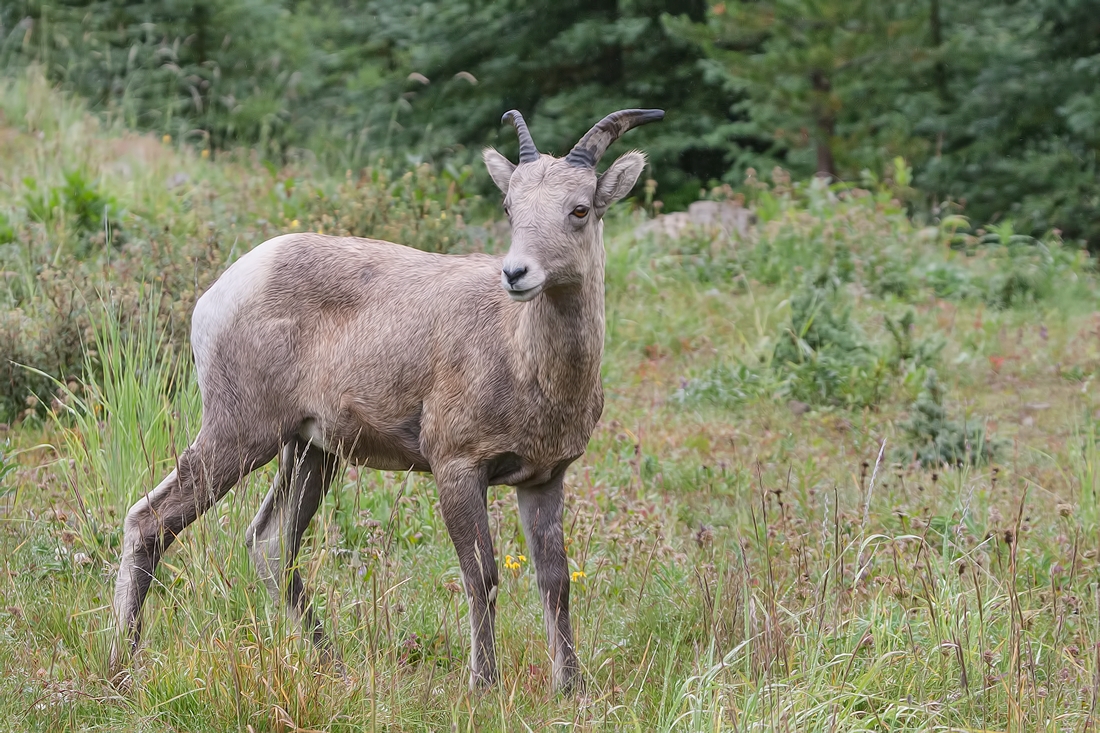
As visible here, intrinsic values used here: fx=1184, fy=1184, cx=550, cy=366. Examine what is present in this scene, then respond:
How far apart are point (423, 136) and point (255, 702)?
12.6m

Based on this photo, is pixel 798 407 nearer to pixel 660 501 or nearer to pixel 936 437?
pixel 936 437

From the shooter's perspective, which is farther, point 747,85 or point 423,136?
point 423,136

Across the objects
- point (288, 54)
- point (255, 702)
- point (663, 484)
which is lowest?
point (663, 484)

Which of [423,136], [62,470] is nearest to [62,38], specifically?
[423,136]

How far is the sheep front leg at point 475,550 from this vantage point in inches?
163

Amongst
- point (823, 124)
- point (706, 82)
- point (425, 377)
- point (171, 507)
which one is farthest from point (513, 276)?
point (706, 82)

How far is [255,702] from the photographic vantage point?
353 centimetres

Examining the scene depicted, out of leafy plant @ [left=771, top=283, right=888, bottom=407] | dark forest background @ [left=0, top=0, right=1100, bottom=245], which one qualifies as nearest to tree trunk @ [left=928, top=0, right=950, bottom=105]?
dark forest background @ [left=0, top=0, right=1100, bottom=245]

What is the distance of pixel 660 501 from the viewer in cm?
620

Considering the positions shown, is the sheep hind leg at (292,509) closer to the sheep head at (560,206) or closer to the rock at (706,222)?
the sheep head at (560,206)

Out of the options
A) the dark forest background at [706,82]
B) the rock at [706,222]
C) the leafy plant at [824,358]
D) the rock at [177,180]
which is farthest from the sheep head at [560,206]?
the dark forest background at [706,82]

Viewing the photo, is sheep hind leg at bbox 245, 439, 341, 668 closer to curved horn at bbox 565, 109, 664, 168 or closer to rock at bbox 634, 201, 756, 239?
curved horn at bbox 565, 109, 664, 168

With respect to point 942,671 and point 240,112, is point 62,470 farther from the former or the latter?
point 240,112

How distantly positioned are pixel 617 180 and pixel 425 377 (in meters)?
0.99
